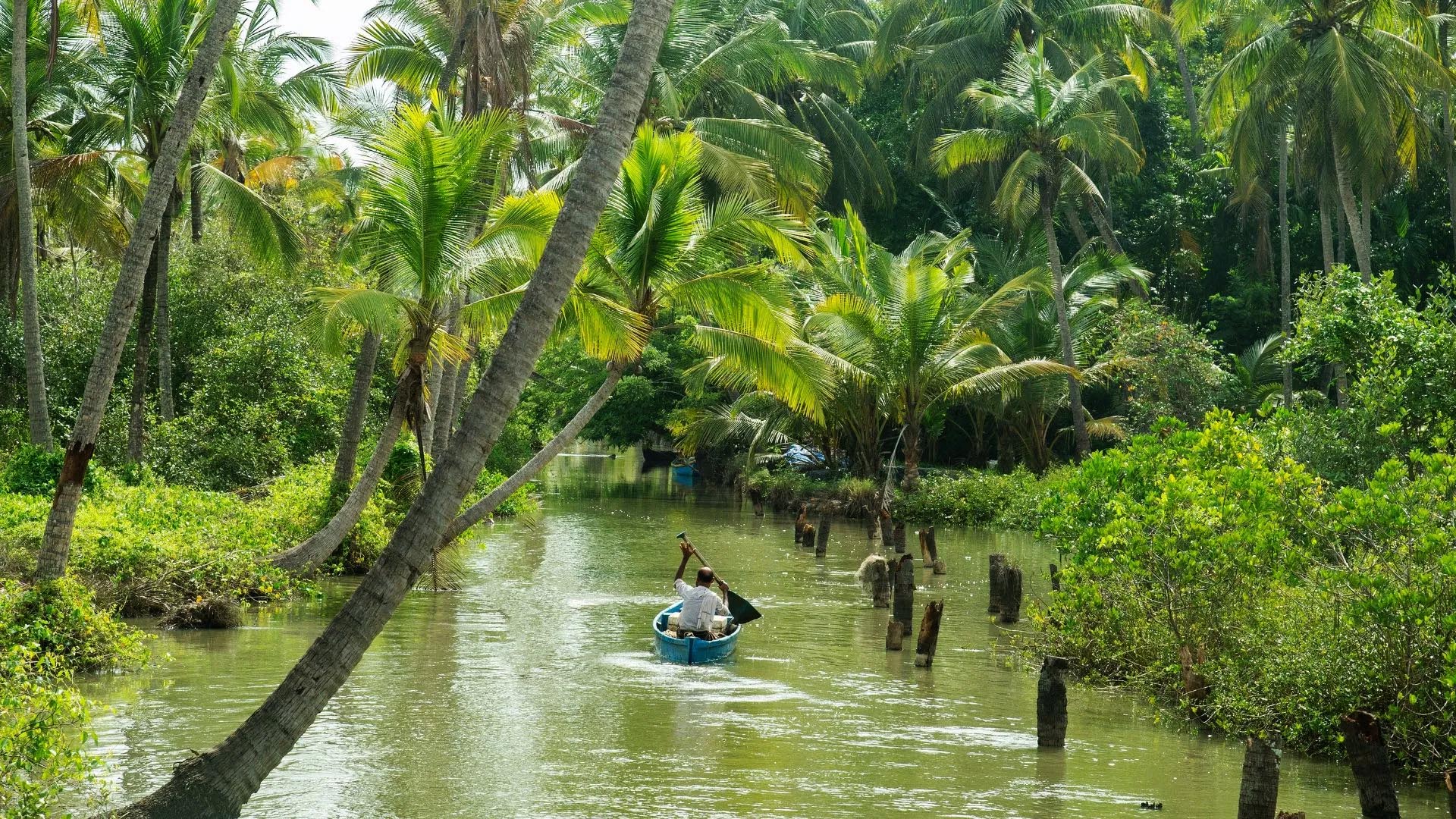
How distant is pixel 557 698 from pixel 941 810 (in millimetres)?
4888

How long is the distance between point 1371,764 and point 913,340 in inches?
861

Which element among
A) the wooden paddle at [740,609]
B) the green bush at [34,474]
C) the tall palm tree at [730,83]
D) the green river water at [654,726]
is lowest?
the green river water at [654,726]

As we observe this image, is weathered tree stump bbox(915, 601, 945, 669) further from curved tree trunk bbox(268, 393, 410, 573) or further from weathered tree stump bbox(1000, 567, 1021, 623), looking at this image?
curved tree trunk bbox(268, 393, 410, 573)

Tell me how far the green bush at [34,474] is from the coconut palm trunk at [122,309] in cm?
551

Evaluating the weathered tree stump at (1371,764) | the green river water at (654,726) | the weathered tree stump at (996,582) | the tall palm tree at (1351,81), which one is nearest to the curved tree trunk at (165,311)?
the green river water at (654,726)

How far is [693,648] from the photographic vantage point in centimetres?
1497

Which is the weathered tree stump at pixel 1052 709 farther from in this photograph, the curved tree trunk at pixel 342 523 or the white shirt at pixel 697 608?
the curved tree trunk at pixel 342 523

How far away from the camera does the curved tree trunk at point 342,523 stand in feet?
Result: 53.0

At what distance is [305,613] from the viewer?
17406 millimetres

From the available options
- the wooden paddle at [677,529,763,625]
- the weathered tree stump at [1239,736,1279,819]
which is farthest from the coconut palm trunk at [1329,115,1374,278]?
the weathered tree stump at [1239,736,1279,819]

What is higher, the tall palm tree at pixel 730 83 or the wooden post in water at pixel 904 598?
the tall palm tree at pixel 730 83

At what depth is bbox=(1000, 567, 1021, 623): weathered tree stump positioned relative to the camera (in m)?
18.4

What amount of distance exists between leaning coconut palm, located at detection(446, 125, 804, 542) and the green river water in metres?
2.74

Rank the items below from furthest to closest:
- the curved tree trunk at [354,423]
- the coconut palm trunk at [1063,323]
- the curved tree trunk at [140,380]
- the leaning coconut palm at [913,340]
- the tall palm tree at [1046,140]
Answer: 1. the coconut palm trunk at [1063,323]
2. the leaning coconut palm at [913,340]
3. the tall palm tree at [1046,140]
4. the curved tree trunk at [140,380]
5. the curved tree trunk at [354,423]
